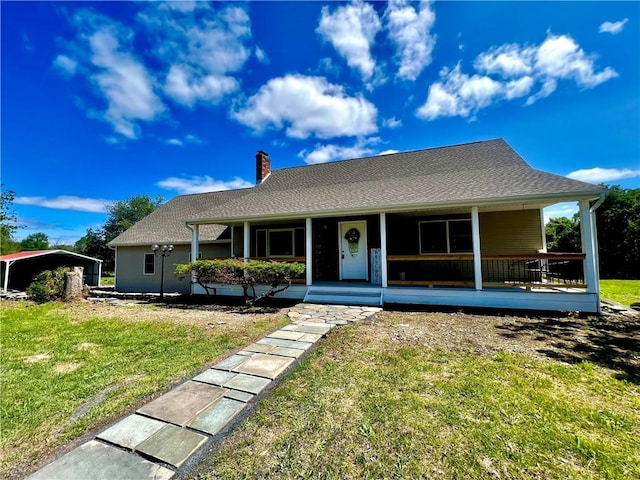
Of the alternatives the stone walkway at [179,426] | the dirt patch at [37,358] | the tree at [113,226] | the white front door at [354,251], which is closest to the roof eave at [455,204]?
the white front door at [354,251]

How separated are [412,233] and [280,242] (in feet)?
18.2

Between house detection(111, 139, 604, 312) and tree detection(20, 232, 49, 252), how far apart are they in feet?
143

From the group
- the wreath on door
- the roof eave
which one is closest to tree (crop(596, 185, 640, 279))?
the roof eave

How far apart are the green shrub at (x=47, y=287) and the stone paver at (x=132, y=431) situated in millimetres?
11695

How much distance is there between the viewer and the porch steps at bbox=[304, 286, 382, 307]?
829cm

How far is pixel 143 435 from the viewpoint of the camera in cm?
230

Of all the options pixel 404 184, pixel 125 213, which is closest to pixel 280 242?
pixel 404 184

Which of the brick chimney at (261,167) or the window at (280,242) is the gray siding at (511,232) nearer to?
the window at (280,242)

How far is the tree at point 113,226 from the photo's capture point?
31744mm

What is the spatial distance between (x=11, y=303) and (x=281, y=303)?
10499mm

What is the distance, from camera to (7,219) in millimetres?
29750

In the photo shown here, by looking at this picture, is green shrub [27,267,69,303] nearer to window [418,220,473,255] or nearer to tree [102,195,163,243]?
window [418,220,473,255]

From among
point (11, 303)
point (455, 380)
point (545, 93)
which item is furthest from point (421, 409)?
point (11, 303)

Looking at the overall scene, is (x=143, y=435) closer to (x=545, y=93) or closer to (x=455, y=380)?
(x=455, y=380)
